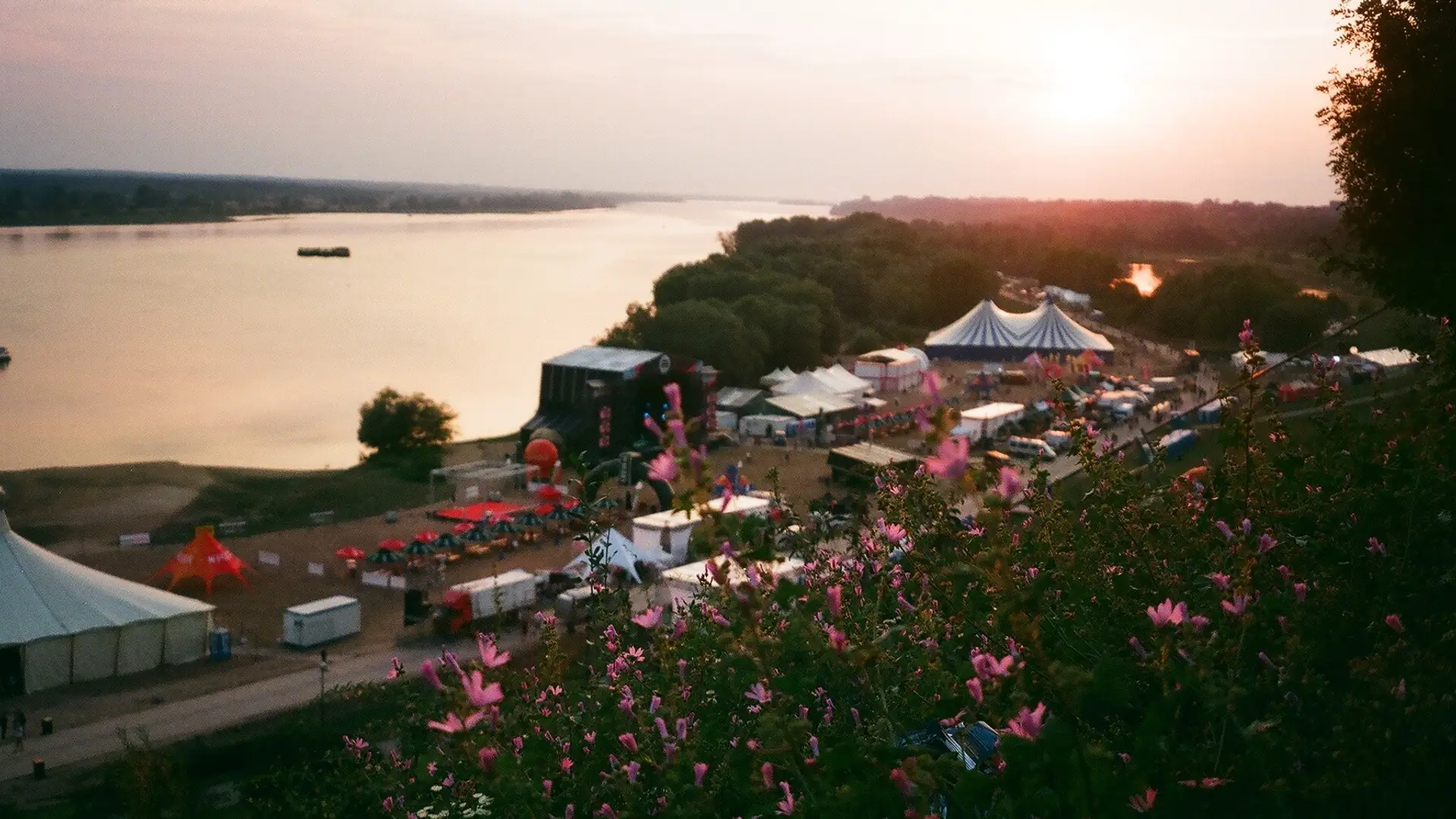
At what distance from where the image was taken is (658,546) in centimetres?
1705

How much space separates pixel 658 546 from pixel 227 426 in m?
19.9

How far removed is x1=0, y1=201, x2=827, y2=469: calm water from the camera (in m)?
32.0

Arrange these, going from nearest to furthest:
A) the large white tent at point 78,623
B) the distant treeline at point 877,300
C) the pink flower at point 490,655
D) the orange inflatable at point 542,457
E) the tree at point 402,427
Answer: the pink flower at point 490,655 → the large white tent at point 78,623 → the orange inflatable at point 542,457 → the tree at point 402,427 → the distant treeline at point 877,300

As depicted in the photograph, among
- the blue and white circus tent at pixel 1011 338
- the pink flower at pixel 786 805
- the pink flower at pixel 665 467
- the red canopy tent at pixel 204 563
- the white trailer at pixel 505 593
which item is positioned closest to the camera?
the pink flower at pixel 665 467

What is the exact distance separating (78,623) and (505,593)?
4427 millimetres

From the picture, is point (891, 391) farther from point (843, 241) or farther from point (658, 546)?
point (843, 241)

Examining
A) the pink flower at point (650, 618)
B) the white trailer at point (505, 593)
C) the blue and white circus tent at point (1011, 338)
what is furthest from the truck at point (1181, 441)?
the pink flower at point (650, 618)

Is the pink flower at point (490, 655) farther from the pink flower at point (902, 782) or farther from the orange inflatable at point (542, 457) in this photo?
the orange inflatable at point (542, 457)

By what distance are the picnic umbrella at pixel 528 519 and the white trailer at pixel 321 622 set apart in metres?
4.78

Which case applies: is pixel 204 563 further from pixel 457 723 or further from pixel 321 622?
pixel 457 723

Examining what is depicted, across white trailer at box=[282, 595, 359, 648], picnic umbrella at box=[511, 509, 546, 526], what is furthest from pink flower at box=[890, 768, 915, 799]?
picnic umbrella at box=[511, 509, 546, 526]

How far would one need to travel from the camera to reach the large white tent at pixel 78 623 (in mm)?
12859

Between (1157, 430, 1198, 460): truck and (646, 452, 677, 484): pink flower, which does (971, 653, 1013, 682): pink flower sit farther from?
(1157, 430, 1198, 460): truck

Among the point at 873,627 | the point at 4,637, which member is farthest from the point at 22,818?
the point at 873,627
